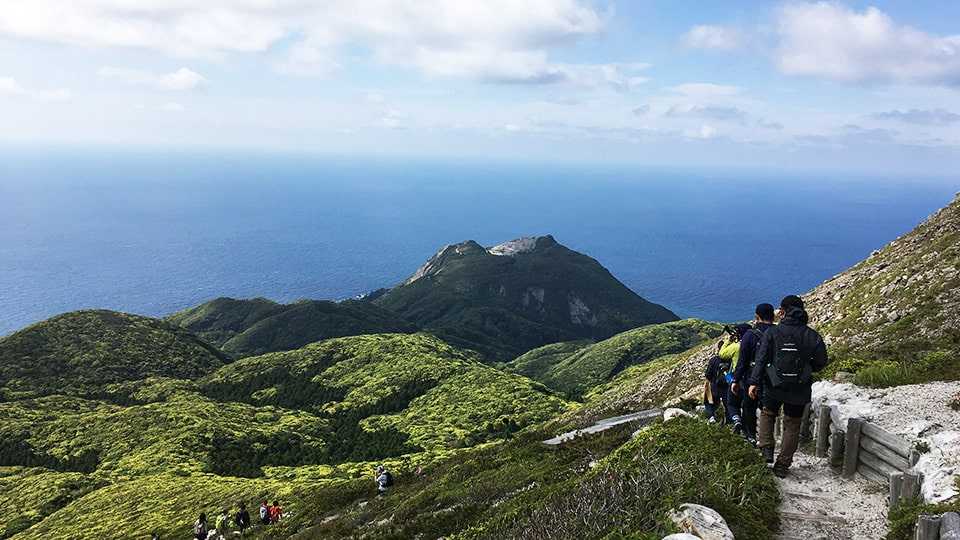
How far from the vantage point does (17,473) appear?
69.1m

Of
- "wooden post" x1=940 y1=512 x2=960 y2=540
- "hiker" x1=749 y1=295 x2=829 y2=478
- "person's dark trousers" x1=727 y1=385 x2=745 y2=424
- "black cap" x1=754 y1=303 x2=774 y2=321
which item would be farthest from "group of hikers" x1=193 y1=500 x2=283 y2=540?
"wooden post" x1=940 y1=512 x2=960 y2=540

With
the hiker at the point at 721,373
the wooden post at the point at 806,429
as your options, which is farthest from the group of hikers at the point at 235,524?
the wooden post at the point at 806,429

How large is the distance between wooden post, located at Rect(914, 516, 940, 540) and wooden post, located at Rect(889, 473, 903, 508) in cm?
266

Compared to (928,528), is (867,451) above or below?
below

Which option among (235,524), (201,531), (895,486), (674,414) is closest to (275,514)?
(235,524)

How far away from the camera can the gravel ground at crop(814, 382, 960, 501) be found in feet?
38.3

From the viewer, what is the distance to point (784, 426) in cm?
1359

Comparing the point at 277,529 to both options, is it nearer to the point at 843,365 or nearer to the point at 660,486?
the point at 660,486

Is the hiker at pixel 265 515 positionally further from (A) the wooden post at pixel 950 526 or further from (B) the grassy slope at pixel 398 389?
(A) the wooden post at pixel 950 526

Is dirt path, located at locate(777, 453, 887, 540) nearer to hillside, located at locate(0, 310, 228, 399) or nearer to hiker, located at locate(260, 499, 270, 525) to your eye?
hiker, located at locate(260, 499, 270, 525)

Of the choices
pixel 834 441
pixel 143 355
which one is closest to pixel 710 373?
pixel 834 441

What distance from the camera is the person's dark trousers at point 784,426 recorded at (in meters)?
13.3

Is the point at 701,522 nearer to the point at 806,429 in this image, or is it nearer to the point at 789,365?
the point at 789,365

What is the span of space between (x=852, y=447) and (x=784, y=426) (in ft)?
6.61
